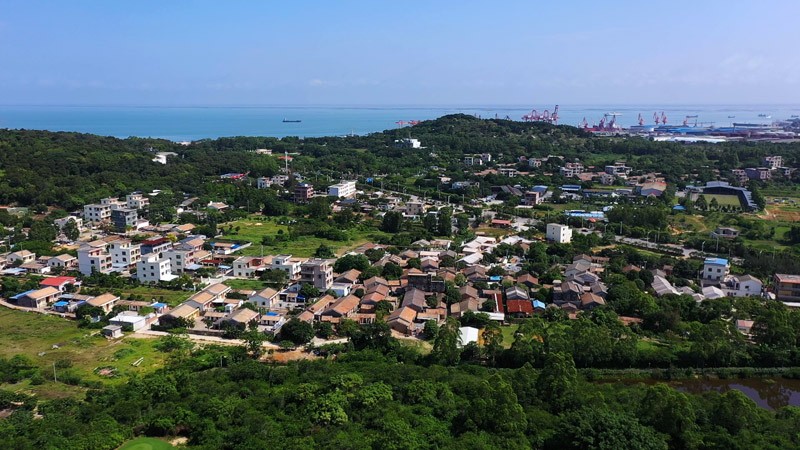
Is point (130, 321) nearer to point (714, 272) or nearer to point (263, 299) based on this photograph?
point (263, 299)

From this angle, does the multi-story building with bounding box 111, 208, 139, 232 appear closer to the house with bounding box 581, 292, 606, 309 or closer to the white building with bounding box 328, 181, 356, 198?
the white building with bounding box 328, 181, 356, 198

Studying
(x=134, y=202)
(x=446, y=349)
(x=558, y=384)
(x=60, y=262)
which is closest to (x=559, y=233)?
(x=446, y=349)

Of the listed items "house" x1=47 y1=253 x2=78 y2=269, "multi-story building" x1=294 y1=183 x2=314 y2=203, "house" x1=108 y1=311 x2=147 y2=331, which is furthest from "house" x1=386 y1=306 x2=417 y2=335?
"multi-story building" x1=294 y1=183 x2=314 y2=203

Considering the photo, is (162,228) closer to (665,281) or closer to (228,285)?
(228,285)

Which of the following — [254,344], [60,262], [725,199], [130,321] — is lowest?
[130,321]

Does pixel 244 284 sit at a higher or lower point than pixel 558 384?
lower

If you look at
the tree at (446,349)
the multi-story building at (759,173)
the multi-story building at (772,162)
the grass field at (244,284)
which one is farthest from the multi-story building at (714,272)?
the multi-story building at (772,162)

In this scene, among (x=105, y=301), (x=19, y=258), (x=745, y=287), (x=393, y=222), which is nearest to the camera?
(x=105, y=301)
